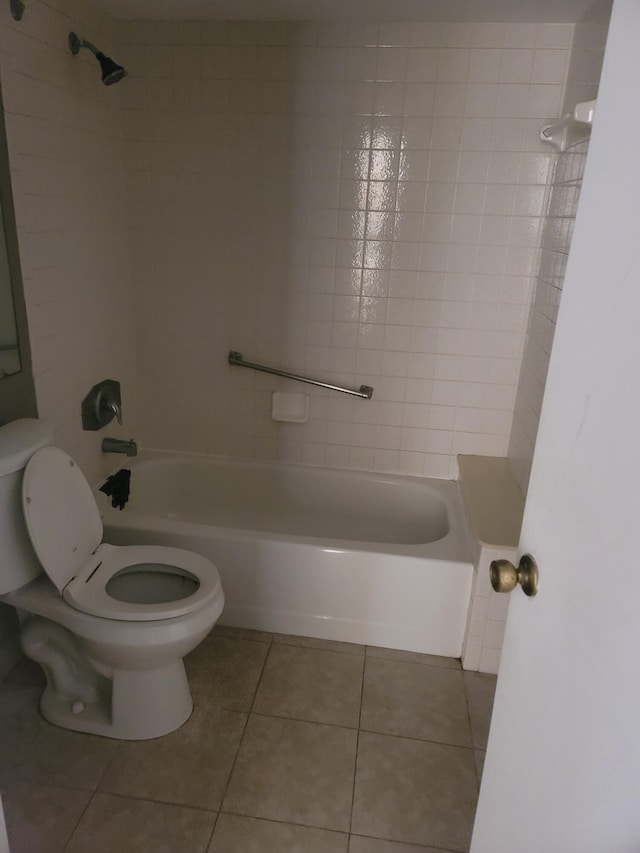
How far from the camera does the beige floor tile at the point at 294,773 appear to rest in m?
1.62

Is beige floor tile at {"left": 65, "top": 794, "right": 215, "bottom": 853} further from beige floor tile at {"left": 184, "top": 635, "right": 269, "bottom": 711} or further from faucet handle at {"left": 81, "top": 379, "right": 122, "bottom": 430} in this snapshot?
faucet handle at {"left": 81, "top": 379, "right": 122, "bottom": 430}

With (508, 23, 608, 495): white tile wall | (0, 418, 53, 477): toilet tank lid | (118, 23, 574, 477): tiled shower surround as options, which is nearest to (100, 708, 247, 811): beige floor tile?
(0, 418, 53, 477): toilet tank lid

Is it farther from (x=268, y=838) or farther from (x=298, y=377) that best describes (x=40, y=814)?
(x=298, y=377)

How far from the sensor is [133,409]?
283 cm

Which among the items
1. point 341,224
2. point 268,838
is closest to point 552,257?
point 341,224

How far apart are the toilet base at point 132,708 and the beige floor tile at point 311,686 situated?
0.89ft

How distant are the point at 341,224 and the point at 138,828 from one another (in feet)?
7.00

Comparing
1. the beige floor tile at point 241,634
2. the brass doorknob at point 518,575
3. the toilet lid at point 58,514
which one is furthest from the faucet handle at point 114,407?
the brass doorknob at point 518,575

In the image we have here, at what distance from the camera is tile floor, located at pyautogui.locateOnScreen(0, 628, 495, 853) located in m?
1.56

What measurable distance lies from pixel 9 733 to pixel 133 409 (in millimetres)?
1409

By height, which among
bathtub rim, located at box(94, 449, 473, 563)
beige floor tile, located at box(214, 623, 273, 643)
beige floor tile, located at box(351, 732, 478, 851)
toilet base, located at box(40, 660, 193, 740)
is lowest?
beige floor tile, located at box(351, 732, 478, 851)

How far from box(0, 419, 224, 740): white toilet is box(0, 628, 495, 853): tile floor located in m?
0.09

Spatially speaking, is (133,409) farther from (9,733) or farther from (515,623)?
(515,623)

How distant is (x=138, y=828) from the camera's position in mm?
1558
